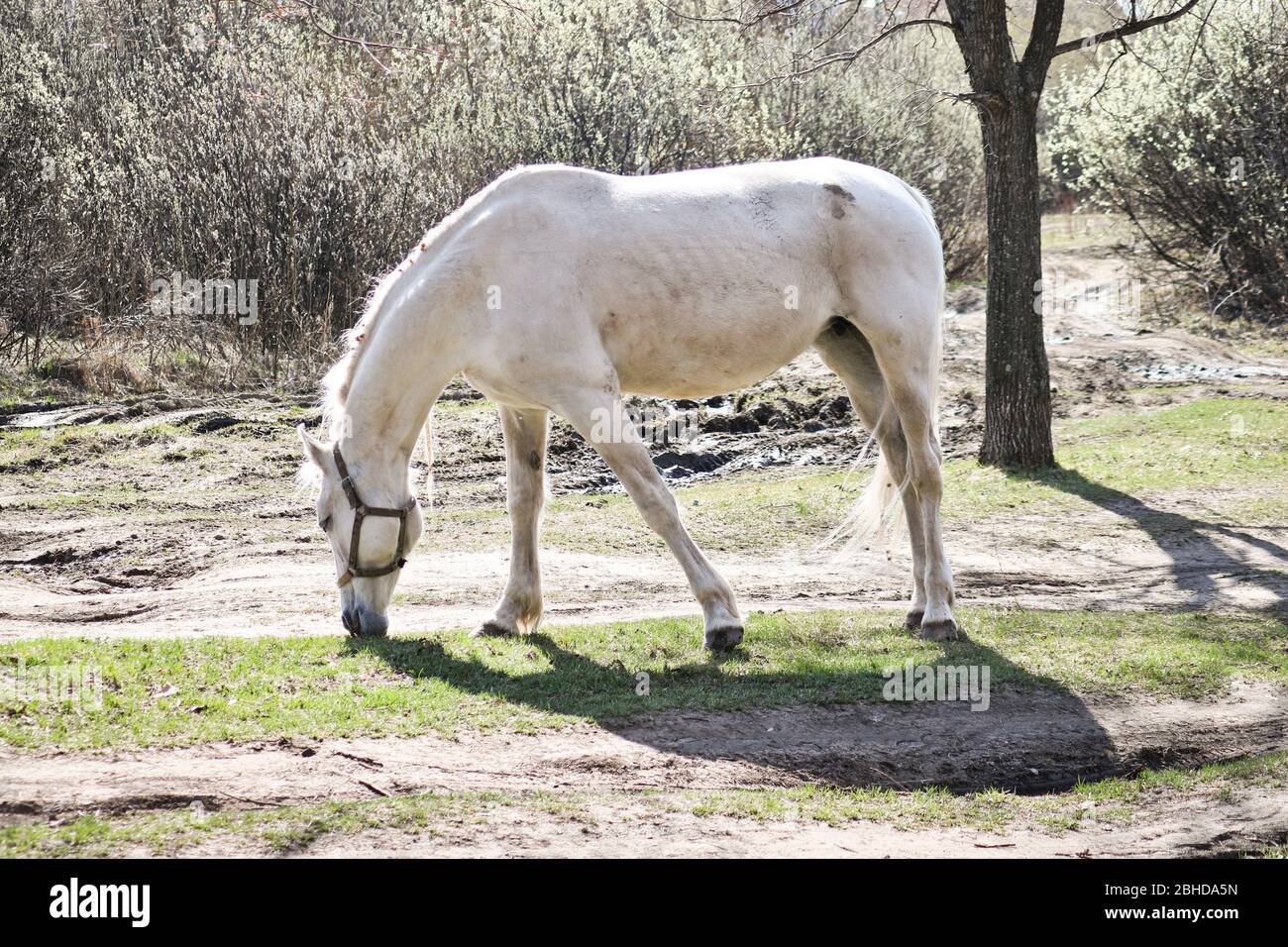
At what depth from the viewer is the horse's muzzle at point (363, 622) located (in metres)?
6.70

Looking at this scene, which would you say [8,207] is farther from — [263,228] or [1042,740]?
[1042,740]

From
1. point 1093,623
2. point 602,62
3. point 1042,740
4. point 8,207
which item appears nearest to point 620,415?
point 1042,740

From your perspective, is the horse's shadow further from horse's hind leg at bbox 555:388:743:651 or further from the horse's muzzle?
horse's hind leg at bbox 555:388:743:651

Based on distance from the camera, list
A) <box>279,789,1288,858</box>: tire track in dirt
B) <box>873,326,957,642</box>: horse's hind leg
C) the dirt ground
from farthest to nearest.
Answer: <box>873,326,957,642</box>: horse's hind leg < the dirt ground < <box>279,789,1288,858</box>: tire track in dirt

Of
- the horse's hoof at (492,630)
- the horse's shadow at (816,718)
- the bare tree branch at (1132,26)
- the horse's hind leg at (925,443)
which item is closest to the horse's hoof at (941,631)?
the horse's hind leg at (925,443)

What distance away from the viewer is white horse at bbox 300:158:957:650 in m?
6.45

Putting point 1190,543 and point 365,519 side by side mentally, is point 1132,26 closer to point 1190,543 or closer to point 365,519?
point 1190,543

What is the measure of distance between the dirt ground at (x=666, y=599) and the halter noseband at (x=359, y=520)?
0.84m

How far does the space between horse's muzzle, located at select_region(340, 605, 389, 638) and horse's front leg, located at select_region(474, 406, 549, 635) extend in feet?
2.13

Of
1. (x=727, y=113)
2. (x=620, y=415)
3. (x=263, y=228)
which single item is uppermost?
(x=727, y=113)

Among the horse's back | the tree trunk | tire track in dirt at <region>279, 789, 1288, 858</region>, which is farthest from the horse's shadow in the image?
the tree trunk

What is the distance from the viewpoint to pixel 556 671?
6406mm
